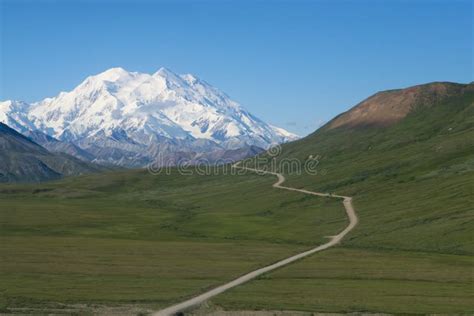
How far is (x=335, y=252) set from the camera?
12962cm

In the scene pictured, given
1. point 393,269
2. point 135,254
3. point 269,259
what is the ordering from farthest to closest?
point 135,254, point 269,259, point 393,269

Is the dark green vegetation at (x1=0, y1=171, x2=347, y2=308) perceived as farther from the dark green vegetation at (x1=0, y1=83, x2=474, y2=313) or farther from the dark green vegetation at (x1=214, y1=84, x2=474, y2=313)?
the dark green vegetation at (x1=214, y1=84, x2=474, y2=313)

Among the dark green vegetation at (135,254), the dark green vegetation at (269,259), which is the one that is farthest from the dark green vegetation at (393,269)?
the dark green vegetation at (135,254)

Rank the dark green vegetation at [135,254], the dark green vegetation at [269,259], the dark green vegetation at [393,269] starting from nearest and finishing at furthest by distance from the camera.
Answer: the dark green vegetation at [393,269]
the dark green vegetation at [269,259]
the dark green vegetation at [135,254]

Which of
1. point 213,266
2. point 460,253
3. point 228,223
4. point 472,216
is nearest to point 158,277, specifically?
point 213,266

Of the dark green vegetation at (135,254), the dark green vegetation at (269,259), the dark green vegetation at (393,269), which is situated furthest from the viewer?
the dark green vegetation at (135,254)

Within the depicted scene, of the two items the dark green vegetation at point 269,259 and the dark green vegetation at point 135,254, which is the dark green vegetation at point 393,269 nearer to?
the dark green vegetation at point 269,259

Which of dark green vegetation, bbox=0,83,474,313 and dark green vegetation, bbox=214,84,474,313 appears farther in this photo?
dark green vegetation, bbox=0,83,474,313

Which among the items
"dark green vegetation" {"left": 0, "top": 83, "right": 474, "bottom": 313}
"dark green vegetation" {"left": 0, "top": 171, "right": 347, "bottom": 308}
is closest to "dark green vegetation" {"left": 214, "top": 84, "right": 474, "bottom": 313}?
"dark green vegetation" {"left": 0, "top": 83, "right": 474, "bottom": 313}

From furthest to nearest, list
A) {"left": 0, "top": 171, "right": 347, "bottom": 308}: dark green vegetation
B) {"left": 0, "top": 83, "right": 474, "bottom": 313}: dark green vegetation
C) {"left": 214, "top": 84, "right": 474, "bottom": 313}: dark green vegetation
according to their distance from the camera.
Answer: {"left": 0, "top": 171, "right": 347, "bottom": 308}: dark green vegetation
{"left": 0, "top": 83, "right": 474, "bottom": 313}: dark green vegetation
{"left": 214, "top": 84, "right": 474, "bottom": 313}: dark green vegetation

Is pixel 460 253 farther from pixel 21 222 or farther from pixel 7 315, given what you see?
pixel 21 222

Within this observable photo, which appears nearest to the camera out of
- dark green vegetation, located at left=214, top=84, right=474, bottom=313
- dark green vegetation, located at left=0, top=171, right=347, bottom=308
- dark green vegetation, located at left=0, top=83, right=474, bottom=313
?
dark green vegetation, located at left=214, top=84, right=474, bottom=313

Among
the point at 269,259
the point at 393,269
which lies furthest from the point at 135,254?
the point at 393,269

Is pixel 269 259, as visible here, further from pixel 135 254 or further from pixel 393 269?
pixel 135 254
